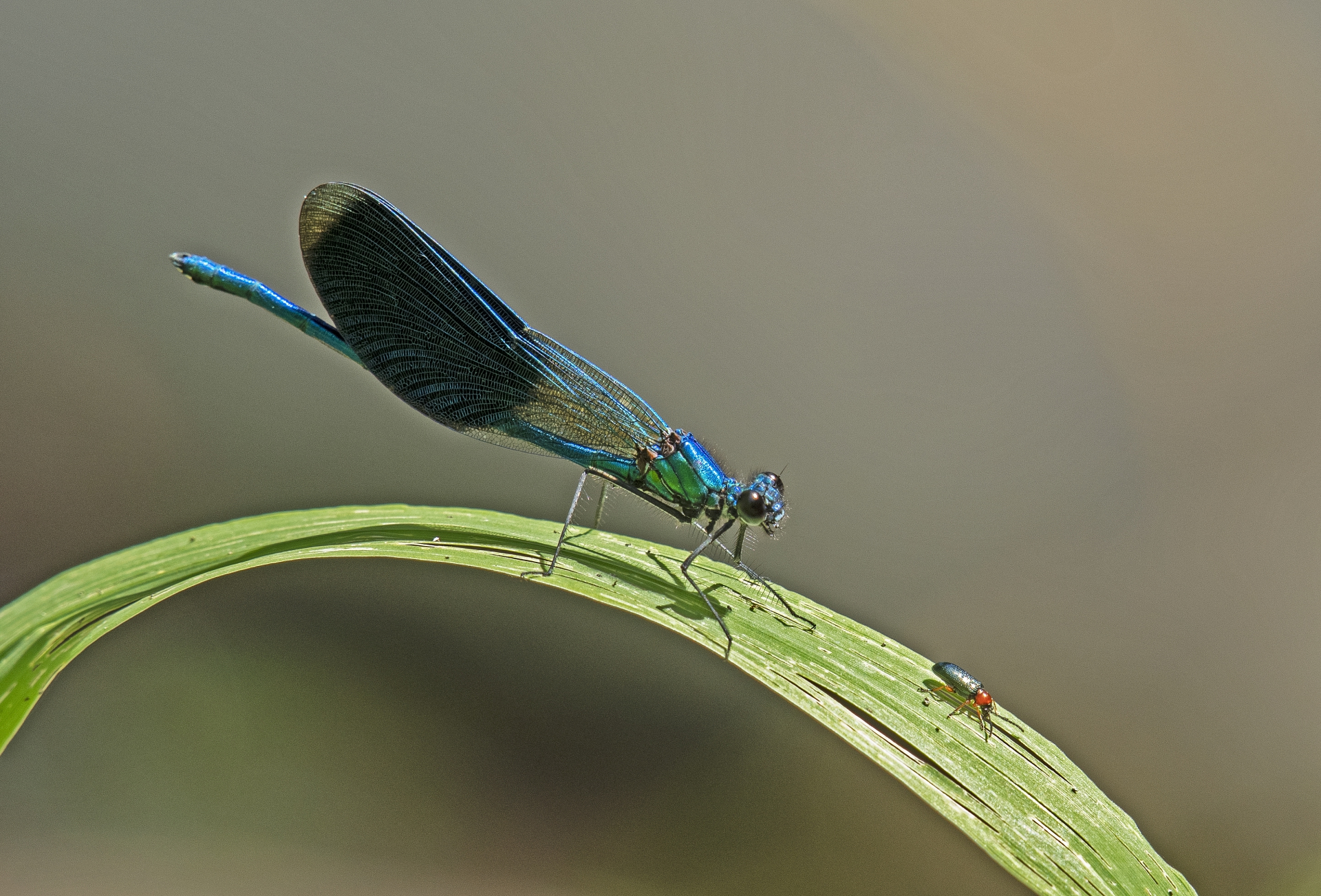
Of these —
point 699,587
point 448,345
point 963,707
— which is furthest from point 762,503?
point 448,345

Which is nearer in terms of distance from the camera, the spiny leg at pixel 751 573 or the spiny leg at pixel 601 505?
the spiny leg at pixel 751 573

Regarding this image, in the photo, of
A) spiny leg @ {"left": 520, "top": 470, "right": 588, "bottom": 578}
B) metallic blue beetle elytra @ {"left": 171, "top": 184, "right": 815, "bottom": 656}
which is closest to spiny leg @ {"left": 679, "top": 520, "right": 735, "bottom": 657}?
metallic blue beetle elytra @ {"left": 171, "top": 184, "right": 815, "bottom": 656}

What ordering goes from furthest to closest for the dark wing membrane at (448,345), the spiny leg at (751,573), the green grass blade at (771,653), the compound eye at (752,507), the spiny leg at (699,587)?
1. the compound eye at (752,507)
2. the dark wing membrane at (448,345)
3. the spiny leg at (751,573)
4. the spiny leg at (699,587)
5. the green grass blade at (771,653)

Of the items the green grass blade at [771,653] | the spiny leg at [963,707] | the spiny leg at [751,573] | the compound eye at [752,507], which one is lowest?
the green grass blade at [771,653]

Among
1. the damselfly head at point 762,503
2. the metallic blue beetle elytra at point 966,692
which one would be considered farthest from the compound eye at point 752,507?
the metallic blue beetle elytra at point 966,692

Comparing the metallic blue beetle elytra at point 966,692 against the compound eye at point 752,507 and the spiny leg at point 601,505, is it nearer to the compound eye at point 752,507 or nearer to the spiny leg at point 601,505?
the compound eye at point 752,507

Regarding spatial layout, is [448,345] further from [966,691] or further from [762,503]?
[966,691]

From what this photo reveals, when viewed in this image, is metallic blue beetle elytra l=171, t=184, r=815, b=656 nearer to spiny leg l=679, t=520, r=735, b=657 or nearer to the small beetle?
spiny leg l=679, t=520, r=735, b=657
